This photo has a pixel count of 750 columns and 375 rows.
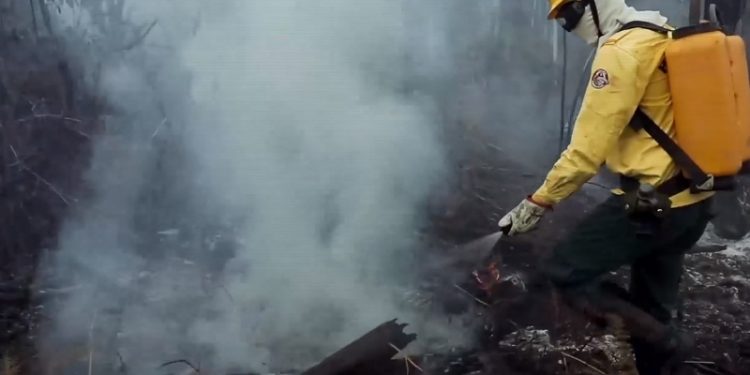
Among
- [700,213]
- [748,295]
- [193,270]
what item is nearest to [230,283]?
[193,270]

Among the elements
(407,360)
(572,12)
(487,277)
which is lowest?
(407,360)

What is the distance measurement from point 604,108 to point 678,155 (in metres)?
0.40

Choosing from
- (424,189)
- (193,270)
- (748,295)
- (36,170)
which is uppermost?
(36,170)

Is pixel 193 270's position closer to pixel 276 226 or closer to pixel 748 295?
pixel 276 226

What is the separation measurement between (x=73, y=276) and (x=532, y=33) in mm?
2922

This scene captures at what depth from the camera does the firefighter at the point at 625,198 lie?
2.79 metres

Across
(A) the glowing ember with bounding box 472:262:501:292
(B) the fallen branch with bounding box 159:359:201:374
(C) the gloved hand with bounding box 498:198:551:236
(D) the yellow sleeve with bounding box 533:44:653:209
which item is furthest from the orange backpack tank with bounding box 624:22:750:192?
→ (B) the fallen branch with bounding box 159:359:201:374

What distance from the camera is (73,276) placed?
3.85 metres

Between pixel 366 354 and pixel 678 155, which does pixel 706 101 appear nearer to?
pixel 678 155

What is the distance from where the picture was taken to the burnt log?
11.6 feet

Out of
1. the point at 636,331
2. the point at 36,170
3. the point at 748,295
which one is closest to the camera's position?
the point at 636,331

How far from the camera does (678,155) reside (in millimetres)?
2889

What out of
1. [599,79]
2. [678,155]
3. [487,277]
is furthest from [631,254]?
[487,277]

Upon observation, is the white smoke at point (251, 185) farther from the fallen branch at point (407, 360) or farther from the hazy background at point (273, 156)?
the fallen branch at point (407, 360)
